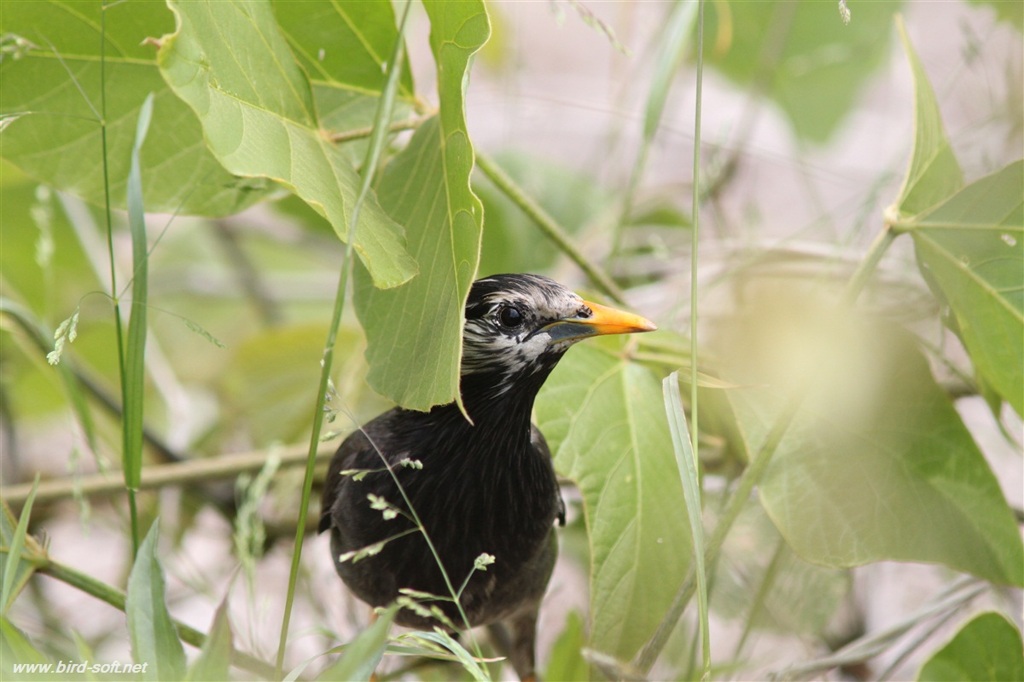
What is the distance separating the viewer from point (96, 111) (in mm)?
1621

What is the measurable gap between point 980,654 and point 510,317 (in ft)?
3.03

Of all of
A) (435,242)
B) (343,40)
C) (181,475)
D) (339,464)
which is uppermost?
(343,40)

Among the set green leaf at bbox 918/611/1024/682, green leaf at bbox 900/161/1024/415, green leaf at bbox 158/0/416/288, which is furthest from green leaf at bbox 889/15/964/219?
green leaf at bbox 158/0/416/288

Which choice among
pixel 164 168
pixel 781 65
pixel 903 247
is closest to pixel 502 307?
pixel 164 168

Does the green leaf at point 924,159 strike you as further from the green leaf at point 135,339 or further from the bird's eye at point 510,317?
the green leaf at point 135,339

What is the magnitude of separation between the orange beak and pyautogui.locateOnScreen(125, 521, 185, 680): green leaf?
0.71 m

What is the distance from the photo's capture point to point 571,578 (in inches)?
120

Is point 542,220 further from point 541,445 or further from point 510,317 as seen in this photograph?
point 541,445

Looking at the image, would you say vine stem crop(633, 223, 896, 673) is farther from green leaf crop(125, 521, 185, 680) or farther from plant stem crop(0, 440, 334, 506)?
plant stem crop(0, 440, 334, 506)

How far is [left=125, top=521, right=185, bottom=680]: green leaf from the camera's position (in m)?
1.22

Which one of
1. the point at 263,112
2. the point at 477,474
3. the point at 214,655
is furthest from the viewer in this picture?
the point at 477,474

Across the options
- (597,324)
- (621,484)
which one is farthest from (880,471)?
(597,324)

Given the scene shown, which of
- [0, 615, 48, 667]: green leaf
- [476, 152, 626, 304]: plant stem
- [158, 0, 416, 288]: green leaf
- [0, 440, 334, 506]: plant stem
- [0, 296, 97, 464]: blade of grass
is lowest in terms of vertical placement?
[0, 440, 334, 506]: plant stem

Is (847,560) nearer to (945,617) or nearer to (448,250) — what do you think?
(945,617)
